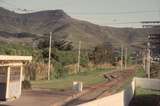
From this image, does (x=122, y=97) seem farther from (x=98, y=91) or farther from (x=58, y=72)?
(x=58, y=72)

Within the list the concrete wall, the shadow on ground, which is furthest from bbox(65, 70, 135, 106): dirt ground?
the concrete wall

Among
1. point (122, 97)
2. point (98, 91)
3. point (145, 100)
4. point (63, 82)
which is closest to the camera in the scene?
point (122, 97)

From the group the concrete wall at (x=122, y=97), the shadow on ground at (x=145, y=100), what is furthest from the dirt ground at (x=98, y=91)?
the concrete wall at (x=122, y=97)

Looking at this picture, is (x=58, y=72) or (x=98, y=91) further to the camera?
(x=58, y=72)

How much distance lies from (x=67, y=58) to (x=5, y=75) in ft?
141

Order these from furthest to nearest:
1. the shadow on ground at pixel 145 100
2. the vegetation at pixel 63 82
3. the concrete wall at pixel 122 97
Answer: the vegetation at pixel 63 82, the shadow on ground at pixel 145 100, the concrete wall at pixel 122 97

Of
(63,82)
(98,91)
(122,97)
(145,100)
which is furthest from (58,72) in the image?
(122,97)

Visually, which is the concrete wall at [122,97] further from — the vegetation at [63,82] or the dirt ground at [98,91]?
the vegetation at [63,82]

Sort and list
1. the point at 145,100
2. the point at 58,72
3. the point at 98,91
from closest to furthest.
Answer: the point at 145,100 < the point at 98,91 < the point at 58,72

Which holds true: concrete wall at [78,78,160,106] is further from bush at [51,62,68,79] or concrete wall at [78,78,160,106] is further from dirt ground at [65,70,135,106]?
bush at [51,62,68,79]

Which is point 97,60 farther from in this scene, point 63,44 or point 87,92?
point 87,92

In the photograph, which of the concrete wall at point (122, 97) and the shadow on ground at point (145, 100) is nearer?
the concrete wall at point (122, 97)

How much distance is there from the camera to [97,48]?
9512cm

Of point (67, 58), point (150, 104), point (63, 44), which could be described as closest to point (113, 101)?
point (150, 104)
